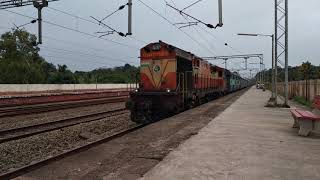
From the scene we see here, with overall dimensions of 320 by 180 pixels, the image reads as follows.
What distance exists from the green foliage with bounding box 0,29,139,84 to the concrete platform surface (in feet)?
174

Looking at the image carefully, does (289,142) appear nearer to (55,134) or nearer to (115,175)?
(115,175)

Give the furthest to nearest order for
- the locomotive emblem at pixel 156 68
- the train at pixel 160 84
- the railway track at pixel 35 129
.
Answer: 1. the locomotive emblem at pixel 156 68
2. the train at pixel 160 84
3. the railway track at pixel 35 129

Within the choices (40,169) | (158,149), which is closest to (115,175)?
(40,169)

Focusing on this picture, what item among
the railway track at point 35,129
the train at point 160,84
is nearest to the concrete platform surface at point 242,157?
the train at point 160,84

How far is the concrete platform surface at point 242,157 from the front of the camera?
811cm

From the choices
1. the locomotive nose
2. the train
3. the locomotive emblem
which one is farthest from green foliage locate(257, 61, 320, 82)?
the locomotive nose

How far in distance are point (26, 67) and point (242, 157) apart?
6609 cm

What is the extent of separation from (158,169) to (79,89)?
176ft

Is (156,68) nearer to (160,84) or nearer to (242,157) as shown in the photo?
(160,84)

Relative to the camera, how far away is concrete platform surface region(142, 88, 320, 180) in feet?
26.6

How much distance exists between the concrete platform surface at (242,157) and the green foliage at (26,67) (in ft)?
174

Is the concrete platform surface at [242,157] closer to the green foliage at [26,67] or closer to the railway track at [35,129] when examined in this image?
the railway track at [35,129]

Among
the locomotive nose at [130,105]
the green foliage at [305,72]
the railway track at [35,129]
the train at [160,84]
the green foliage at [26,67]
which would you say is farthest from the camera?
the green foliage at [26,67]

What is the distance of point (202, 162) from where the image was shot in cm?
916
